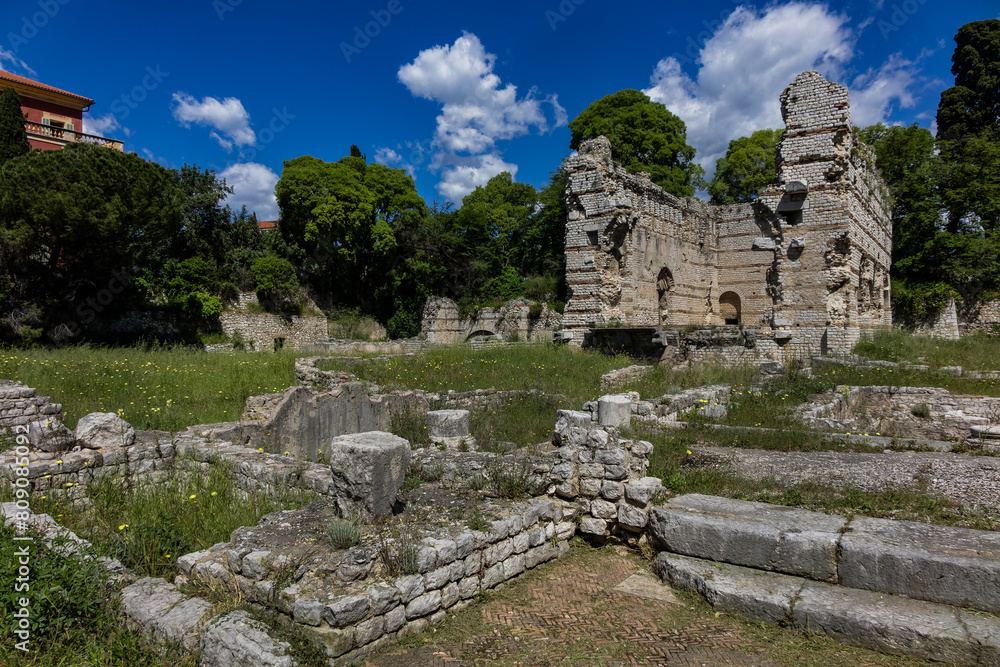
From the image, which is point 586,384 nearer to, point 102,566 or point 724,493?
point 724,493

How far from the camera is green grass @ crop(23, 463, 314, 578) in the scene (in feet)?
14.5

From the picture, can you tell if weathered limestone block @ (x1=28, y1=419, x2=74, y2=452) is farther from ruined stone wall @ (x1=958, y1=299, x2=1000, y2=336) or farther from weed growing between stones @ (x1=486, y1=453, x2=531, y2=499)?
ruined stone wall @ (x1=958, y1=299, x2=1000, y2=336)

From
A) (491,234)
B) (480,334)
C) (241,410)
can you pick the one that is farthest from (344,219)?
(241,410)

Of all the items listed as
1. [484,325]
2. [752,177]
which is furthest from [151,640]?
[752,177]

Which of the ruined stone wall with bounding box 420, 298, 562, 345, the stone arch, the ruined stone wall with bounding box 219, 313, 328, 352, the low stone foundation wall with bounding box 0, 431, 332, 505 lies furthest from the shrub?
the ruined stone wall with bounding box 219, 313, 328, 352

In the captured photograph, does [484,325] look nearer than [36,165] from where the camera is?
No

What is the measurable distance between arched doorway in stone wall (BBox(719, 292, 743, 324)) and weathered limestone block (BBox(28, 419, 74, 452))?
23.2m

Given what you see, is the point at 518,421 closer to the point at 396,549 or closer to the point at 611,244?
the point at 396,549

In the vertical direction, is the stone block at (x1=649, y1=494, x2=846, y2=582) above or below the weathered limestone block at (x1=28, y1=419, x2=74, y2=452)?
below

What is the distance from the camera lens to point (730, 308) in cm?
2433

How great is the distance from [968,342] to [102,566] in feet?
61.5

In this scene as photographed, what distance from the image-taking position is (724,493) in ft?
18.0

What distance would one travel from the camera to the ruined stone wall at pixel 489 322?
2295 cm

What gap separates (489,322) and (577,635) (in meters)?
20.7
